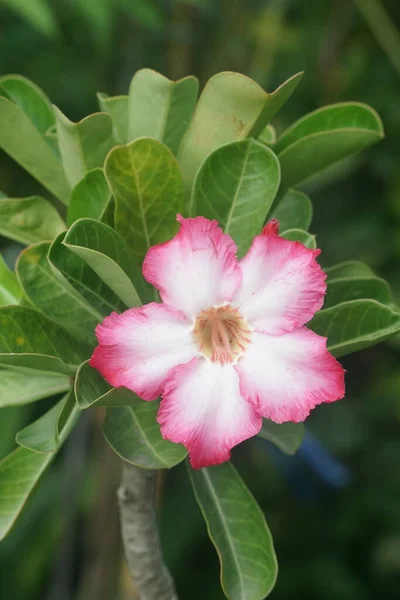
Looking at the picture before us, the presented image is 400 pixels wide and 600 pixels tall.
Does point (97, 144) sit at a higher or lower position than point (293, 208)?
higher

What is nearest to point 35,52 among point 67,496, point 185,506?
point 67,496

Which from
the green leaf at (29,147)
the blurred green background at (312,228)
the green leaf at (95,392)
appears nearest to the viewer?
the green leaf at (95,392)

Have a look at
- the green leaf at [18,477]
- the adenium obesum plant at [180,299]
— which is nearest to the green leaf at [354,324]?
the adenium obesum plant at [180,299]

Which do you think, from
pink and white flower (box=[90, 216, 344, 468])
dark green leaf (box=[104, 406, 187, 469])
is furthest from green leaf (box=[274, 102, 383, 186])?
dark green leaf (box=[104, 406, 187, 469])

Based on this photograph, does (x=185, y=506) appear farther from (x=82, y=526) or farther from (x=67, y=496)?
(x=67, y=496)

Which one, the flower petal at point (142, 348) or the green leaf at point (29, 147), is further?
the green leaf at point (29, 147)

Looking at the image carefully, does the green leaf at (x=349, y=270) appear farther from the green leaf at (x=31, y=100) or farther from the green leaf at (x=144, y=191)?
the green leaf at (x=31, y=100)
